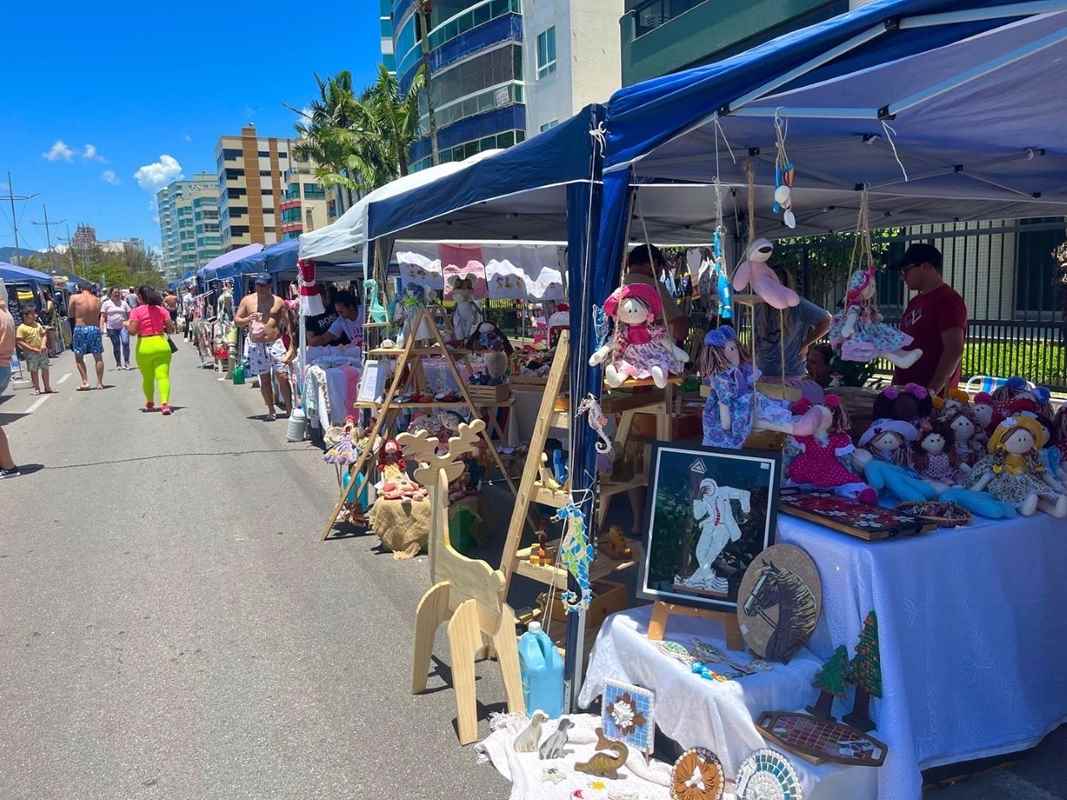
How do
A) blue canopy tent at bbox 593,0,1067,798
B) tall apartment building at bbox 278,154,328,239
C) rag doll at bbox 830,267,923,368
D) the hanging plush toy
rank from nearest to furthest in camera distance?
blue canopy tent at bbox 593,0,1067,798
rag doll at bbox 830,267,923,368
the hanging plush toy
tall apartment building at bbox 278,154,328,239

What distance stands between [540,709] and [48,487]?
6.42 m

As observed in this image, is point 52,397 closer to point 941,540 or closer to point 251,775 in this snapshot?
point 251,775

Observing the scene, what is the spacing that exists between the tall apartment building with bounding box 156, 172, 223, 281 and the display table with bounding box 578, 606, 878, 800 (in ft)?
470

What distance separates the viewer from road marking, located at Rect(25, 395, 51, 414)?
12232 mm

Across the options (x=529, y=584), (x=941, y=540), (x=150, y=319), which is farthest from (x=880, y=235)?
(x=150, y=319)

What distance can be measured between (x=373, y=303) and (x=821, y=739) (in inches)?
185

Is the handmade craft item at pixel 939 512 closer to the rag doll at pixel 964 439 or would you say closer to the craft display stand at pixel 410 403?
the rag doll at pixel 964 439

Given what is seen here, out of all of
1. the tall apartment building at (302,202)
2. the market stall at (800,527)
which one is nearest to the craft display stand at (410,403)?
the market stall at (800,527)

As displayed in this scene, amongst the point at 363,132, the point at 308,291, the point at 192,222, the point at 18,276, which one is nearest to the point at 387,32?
the point at 363,132

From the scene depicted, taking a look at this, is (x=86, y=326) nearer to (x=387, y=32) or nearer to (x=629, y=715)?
(x=629, y=715)

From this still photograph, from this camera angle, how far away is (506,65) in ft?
106

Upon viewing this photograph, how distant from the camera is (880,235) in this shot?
1020 cm

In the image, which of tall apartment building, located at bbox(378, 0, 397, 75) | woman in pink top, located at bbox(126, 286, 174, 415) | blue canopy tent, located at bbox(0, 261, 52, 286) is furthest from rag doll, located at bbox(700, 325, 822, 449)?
tall apartment building, located at bbox(378, 0, 397, 75)

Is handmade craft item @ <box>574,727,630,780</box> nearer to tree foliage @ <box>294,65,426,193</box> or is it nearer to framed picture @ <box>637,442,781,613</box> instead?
framed picture @ <box>637,442,781,613</box>
